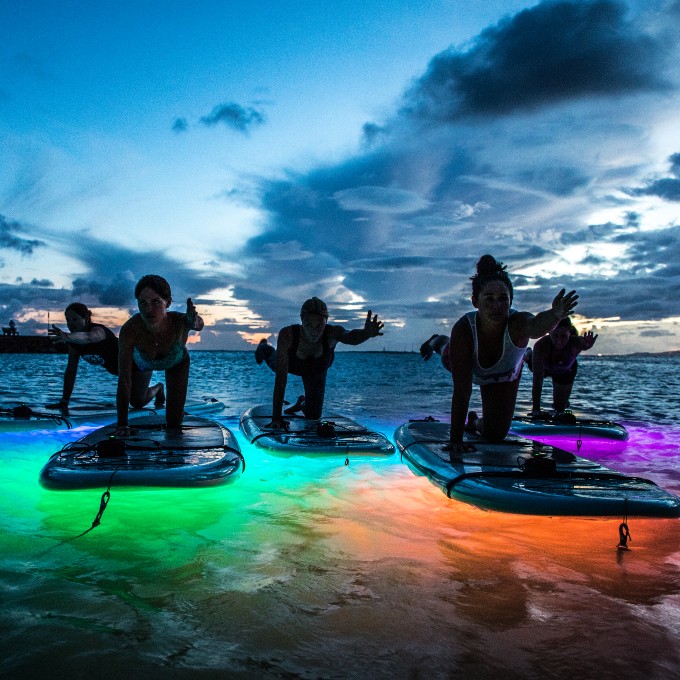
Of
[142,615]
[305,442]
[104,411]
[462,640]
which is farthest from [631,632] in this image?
[104,411]

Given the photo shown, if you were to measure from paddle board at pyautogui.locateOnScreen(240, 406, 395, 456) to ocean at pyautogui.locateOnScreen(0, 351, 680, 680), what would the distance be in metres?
0.50

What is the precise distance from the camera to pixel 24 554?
169 inches

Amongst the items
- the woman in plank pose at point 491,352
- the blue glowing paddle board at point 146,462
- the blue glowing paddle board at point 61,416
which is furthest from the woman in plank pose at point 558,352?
the blue glowing paddle board at point 61,416

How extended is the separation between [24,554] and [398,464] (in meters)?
5.02

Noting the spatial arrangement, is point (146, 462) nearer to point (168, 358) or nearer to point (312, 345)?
point (168, 358)

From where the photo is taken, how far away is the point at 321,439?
696cm

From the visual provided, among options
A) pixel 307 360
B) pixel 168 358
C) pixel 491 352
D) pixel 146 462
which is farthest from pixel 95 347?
pixel 491 352

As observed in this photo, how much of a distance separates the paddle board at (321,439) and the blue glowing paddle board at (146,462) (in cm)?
58

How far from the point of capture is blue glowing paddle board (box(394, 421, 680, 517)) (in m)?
4.18

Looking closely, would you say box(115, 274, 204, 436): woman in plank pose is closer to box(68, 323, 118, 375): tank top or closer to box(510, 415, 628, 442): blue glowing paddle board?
box(68, 323, 118, 375): tank top

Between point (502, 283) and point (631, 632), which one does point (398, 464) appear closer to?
point (502, 283)

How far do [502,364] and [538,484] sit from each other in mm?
2103

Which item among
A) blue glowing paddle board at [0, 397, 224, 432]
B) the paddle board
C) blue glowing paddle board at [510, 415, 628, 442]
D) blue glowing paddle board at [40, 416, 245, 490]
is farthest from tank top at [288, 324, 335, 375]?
blue glowing paddle board at [510, 415, 628, 442]

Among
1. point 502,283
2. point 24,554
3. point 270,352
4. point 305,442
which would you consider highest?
point 502,283
